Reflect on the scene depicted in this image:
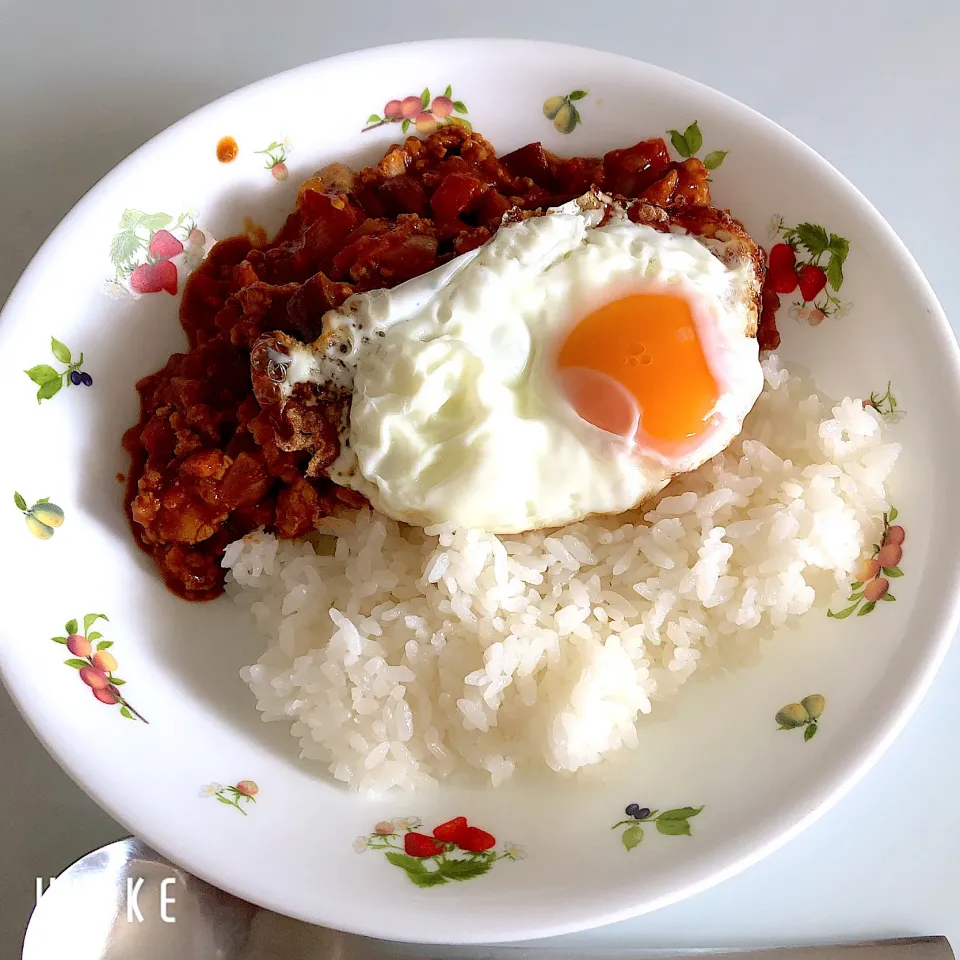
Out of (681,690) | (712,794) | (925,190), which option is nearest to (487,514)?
(681,690)

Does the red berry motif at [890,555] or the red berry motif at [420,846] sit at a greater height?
the red berry motif at [890,555]

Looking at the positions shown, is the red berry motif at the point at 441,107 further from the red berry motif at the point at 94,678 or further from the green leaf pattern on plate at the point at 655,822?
the green leaf pattern on plate at the point at 655,822

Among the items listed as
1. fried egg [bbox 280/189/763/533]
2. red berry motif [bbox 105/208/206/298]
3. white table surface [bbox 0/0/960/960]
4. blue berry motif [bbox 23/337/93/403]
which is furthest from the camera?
white table surface [bbox 0/0/960/960]

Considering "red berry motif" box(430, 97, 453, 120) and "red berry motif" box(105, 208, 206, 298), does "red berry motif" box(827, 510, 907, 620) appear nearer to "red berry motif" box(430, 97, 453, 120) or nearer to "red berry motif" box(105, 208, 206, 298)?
"red berry motif" box(430, 97, 453, 120)

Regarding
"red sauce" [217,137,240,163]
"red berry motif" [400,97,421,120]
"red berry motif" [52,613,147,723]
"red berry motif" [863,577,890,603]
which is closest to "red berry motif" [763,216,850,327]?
"red berry motif" [863,577,890,603]

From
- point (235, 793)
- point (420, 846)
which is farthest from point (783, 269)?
point (235, 793)

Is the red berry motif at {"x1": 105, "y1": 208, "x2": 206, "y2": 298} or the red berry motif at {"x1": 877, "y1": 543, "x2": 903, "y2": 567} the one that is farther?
the red berry motif at {"x1": 105, "y1": 208, "x2": 206, "y2": 298}

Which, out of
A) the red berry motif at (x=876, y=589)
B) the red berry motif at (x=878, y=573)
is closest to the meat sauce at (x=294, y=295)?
the red berry motif at (x=878, y=573)

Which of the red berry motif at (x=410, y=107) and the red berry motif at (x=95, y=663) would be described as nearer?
the red berry motif at (x=95, y=663)
